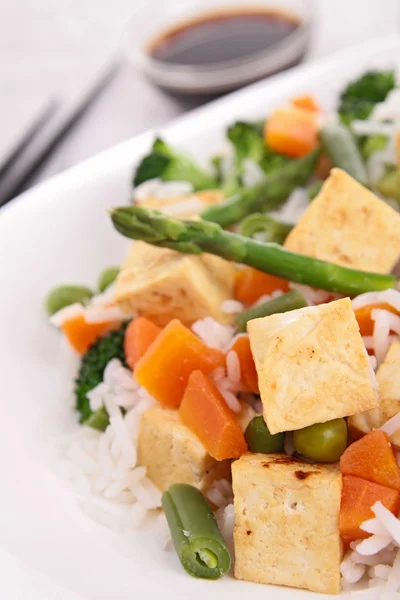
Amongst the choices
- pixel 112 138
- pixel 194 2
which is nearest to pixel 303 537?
pixel 112 138

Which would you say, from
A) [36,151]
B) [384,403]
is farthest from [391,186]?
[36,151]

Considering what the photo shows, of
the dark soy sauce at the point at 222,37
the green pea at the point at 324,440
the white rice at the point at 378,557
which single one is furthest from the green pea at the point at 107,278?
the dark soy sauce at the point at 222,37

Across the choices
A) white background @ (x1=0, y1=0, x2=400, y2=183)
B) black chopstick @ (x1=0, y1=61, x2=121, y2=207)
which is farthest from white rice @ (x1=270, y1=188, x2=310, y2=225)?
white background @ (x1=0, y1=0, x2=400, y2=183)

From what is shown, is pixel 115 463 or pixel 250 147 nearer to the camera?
pixel 115 463

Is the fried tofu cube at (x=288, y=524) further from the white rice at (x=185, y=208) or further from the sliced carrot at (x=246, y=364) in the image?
the white rice at (x=185, y=208)

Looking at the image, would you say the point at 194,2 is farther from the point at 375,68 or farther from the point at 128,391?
the point at 128,391

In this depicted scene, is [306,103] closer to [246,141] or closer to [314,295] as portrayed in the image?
[246,141]
